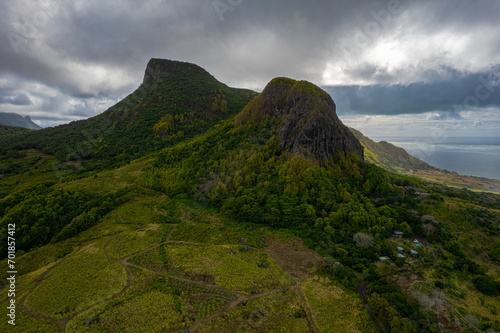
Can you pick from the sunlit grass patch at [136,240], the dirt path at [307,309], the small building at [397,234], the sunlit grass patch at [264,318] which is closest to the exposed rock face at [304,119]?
the small building at [397,234]

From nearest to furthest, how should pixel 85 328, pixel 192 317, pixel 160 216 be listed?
pixel 85 328 < pixel 192 317 < pixel 160 216

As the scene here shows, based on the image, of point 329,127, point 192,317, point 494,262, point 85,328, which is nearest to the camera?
point 85,328

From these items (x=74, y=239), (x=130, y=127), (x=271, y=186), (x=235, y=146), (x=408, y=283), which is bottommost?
(x=408, y=283)

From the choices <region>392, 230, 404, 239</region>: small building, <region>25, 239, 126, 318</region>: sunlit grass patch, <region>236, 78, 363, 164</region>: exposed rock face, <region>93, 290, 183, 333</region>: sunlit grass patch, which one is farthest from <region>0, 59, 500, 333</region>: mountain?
<region>392, 230, 404, 239</region>: small building

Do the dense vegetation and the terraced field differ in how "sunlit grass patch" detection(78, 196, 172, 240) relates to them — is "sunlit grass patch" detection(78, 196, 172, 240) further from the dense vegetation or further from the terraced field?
the dense vegetation

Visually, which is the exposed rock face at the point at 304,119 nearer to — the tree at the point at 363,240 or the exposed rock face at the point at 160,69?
the tree at the point at 363,240

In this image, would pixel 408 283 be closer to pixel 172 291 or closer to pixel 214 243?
pixel 214 243

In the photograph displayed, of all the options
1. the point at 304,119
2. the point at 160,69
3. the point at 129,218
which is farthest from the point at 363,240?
the point at 160,69

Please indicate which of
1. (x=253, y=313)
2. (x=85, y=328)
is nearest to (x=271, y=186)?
(x=253, y=313)
